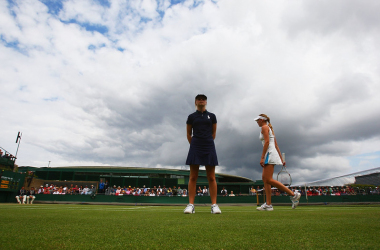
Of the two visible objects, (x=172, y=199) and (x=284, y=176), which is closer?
(x=284, y=176)

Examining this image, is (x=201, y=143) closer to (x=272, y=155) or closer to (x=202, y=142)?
(x=202, y=142)

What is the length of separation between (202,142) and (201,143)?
2 cm

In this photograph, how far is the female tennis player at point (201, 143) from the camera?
3873mm

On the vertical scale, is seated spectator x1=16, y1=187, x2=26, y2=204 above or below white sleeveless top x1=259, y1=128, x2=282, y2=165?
below

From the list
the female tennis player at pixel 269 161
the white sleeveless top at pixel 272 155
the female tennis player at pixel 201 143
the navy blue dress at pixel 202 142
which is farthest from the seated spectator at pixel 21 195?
the white sleeveless top at pixel 272 155

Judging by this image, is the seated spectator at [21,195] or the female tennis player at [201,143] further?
the seated spectator at [21,195]

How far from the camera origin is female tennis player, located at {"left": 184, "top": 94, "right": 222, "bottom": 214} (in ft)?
12.7

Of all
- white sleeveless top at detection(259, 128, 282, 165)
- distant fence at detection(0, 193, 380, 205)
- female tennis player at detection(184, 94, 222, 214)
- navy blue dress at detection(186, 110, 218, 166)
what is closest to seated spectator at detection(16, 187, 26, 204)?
distant fence at detection(0, 193, 380, 205)

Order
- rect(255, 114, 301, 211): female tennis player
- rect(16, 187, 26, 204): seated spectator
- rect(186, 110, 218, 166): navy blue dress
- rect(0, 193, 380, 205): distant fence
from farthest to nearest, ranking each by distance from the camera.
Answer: rect(0, 193, 380, 205): distant fence
rect(16, 187, 26, 204): seated spectator
rect(255, 114, 301, 211): female tennis player
rect(186, 110, 218, 166): navy blue dress

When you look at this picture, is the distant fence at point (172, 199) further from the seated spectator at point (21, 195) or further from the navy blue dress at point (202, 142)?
the navy blue dress at point (202, 142)

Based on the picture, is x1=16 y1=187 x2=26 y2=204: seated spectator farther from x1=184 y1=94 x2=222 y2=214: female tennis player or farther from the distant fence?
x1=184 y1=94 x2=222 y2=214: female tennis player

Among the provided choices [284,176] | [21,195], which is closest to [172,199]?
[21,195]

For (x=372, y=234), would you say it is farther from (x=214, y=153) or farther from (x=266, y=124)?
(x=266, y=124)

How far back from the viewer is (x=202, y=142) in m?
3.95
